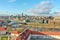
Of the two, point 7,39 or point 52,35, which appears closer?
point 7,39

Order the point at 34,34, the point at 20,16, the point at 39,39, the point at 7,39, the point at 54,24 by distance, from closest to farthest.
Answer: the point at 7,39 < the point at 39,39 < the point at 34,34 < the point at 54,24 < the point at 20,16

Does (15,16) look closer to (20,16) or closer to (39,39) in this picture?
(20,16)

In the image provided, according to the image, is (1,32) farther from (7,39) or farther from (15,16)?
(15,16)

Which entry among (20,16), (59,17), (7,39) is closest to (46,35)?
(7,39)

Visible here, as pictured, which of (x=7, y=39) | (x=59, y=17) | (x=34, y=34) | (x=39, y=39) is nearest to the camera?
(x=7, y=39)

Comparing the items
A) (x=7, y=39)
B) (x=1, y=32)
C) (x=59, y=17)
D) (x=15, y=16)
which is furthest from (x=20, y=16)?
(x=7, y=39)

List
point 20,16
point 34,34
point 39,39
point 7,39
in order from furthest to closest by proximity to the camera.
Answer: point 20,16 → point 34,34 → point 39,39 → point 7,39

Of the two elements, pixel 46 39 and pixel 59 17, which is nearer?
pixel 46 39

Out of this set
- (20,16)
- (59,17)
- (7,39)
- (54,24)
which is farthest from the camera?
(20,16)
